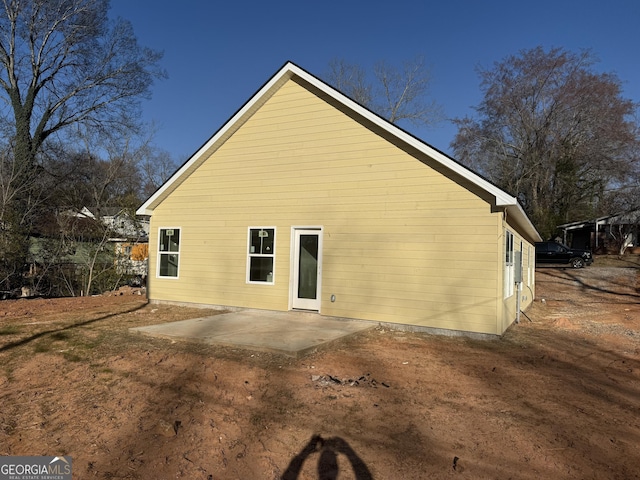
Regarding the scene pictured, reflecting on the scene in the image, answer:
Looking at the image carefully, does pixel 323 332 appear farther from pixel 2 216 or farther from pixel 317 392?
pixel 2 216

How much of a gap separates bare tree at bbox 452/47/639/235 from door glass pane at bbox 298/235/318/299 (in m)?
29.2

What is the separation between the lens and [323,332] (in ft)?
26.7

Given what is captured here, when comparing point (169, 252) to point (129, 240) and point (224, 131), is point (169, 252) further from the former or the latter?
point (129, 240)

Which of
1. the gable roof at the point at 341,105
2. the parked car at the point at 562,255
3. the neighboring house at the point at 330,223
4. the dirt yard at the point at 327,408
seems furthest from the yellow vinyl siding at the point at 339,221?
the parked car at the point at 562,255

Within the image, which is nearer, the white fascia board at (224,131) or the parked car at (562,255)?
the white fascia board at (224,131)

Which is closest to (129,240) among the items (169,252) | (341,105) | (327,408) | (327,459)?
(169,252)

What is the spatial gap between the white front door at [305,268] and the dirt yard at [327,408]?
8.42ft

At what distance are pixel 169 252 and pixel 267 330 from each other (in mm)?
5715

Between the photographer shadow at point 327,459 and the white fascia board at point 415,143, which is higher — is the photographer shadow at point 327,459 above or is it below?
below

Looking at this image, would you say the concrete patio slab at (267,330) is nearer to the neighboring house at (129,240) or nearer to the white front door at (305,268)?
the white front door at (305,268)

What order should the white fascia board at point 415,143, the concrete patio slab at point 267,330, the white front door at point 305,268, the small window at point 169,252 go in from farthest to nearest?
the small window at point 169,252, the white front door at point 305,268, the white fascia board at point 415,143, the concrete patio slab at point 267,330

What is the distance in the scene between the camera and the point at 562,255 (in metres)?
26.1

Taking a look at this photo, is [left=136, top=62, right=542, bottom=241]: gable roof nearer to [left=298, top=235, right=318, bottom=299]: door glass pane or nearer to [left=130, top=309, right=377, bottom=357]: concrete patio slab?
[left=298, top=235, right=318, bottom=299]: door glass pane

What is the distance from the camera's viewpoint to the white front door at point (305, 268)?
10273mm
